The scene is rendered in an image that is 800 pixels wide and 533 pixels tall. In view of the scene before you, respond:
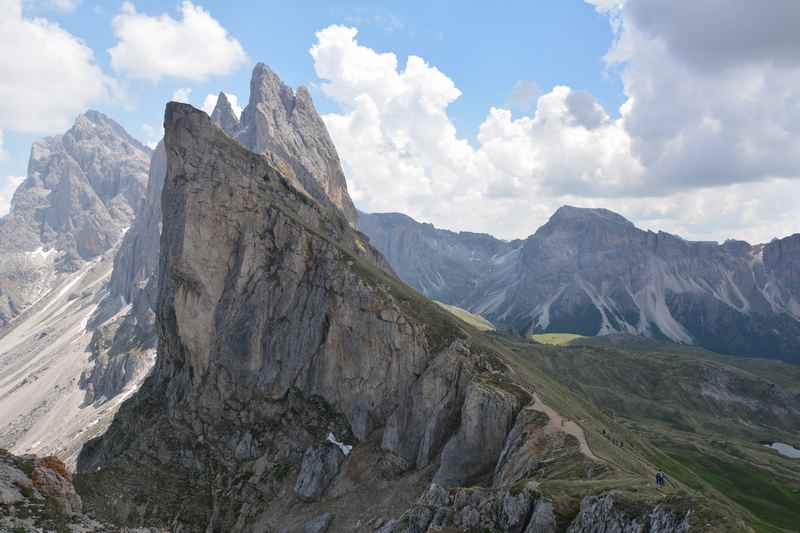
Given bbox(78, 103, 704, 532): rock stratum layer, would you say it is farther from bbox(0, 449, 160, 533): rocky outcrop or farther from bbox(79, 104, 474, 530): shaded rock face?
bbox(0, 449, 160, 533): rocky outcrop

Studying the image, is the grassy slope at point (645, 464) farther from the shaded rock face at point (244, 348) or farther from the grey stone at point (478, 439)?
the grey stone at point (478, 439)

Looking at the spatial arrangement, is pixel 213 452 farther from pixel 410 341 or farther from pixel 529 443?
pixel 529 443

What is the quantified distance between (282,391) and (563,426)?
5684cm

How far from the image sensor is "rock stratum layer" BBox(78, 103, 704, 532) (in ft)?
251

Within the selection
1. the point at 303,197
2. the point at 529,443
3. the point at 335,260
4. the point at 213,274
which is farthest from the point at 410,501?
the point at 303,197

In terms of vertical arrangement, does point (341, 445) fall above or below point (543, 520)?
below

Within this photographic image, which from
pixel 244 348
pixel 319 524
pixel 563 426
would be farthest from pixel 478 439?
pixel 244 348

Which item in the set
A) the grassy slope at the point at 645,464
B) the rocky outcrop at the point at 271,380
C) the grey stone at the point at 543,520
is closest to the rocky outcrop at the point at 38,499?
the grey stone at the point at 543,520

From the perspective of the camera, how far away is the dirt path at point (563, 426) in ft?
191

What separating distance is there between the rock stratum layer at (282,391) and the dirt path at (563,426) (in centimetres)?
146

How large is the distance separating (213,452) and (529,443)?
6418cm

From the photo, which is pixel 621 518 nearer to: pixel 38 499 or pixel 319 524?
pixel 38 499

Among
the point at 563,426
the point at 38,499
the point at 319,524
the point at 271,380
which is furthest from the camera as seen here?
the point at 271,380

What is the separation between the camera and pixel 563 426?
6594 centimetres
